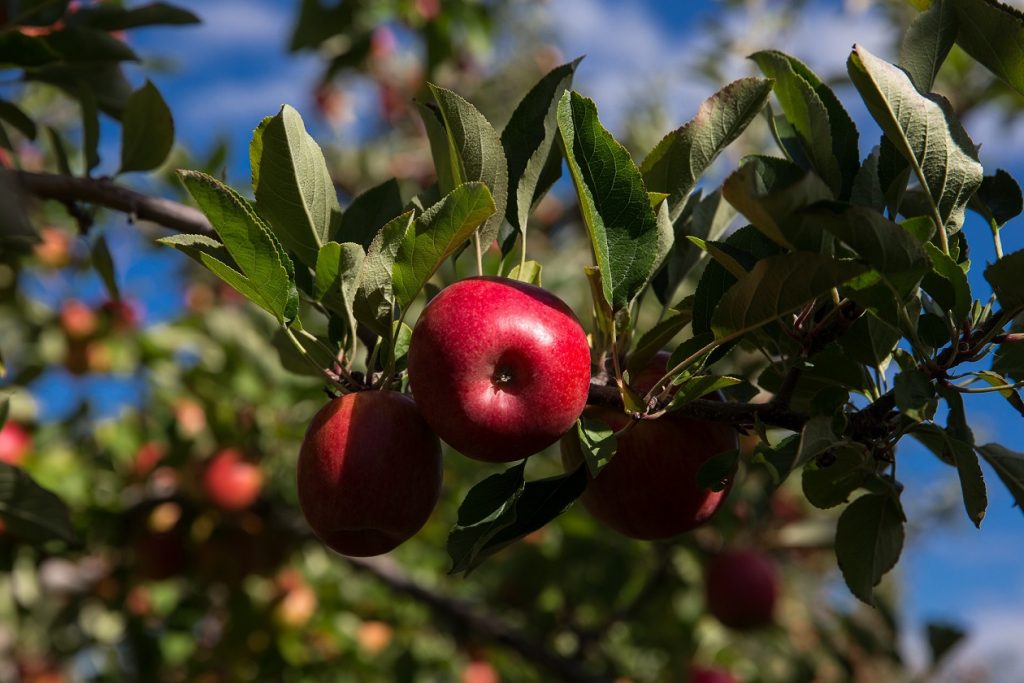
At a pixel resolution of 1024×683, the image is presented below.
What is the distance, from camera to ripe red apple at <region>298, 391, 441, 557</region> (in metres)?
0.86

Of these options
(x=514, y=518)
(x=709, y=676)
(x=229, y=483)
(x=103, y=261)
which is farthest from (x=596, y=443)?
(x=709, y=676)

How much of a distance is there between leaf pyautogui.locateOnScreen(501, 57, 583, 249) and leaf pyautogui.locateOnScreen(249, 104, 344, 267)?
0.19 meters

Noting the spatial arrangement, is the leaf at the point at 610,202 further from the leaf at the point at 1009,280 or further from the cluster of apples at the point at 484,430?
the leaf at the point at 1009,280

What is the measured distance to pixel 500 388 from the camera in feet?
2.62

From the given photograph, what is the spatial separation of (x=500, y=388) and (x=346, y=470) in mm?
172

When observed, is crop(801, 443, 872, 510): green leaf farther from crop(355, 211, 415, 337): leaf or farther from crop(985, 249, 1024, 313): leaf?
crop(355, 211, 415, 337): leaf

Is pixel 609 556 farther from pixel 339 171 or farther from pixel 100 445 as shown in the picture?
pixel 339 171

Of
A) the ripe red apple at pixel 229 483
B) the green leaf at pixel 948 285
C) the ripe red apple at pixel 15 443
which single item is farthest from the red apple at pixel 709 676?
the green leaf at pixel 948 285

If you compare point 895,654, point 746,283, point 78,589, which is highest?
point 746,283

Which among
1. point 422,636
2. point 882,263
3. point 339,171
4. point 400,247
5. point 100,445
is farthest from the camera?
point 339,171

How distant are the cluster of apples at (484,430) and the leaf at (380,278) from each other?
0.21 ft

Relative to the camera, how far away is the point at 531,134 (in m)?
0.91

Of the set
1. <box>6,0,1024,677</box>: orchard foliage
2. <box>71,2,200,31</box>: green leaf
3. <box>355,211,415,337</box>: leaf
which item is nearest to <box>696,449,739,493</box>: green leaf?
<box>6,0,1024,677</box>: orchard foliage

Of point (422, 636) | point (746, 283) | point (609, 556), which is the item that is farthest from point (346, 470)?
point (422, 636)
